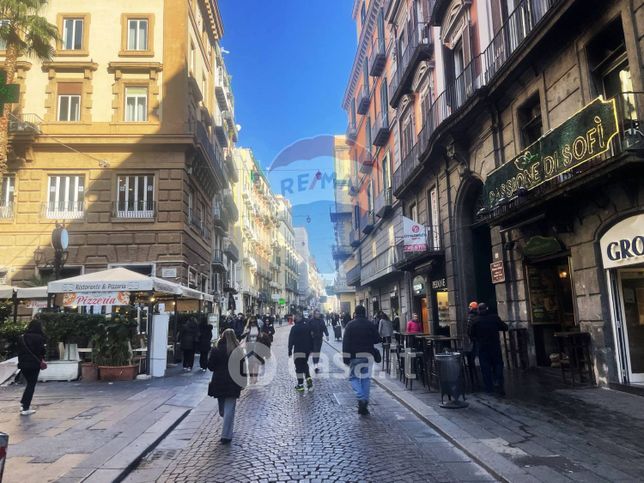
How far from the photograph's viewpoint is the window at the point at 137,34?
84.5ft

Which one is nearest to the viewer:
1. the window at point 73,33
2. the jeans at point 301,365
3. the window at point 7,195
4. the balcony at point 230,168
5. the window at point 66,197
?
the jeans at point 301,365

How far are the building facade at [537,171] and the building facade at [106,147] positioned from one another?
1087 cm

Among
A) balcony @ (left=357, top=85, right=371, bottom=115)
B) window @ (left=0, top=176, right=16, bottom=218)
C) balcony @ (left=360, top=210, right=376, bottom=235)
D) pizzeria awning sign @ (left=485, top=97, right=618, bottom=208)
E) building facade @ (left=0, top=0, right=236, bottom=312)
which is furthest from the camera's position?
balcony @ (left=357, top=85, right=371, bottom=115)

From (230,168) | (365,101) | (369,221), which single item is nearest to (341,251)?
(230,168)

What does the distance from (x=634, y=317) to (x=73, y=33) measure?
26.4 m

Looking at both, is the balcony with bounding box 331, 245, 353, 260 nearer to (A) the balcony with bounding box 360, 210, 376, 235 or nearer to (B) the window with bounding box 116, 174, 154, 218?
(A) the balcony with bounding box 360, 210, 376, 235

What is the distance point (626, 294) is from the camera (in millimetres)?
9984

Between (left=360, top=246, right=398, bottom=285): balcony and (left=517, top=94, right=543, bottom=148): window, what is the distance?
1195 centimetres

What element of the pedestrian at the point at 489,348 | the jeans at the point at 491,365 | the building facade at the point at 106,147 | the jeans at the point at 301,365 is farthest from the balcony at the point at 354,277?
the jeans at the point at 491,365

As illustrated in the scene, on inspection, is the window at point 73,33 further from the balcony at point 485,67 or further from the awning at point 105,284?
the balcony at point 485,67

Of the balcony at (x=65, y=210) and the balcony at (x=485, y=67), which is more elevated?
the balcony at (x=485, y=67)

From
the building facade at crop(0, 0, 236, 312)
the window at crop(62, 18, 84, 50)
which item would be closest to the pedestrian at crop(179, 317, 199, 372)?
the building facade at crop(0, 0, 236, 312)

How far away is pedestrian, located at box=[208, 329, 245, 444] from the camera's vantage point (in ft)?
24.1

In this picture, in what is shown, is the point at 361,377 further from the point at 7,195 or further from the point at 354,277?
the point at 354,277
